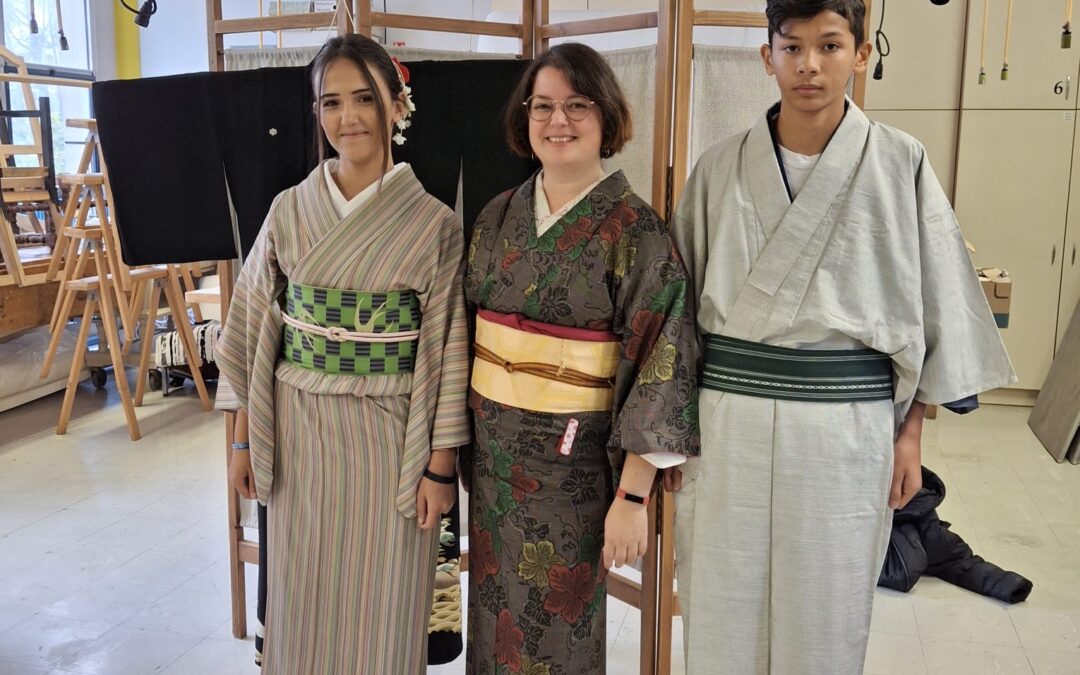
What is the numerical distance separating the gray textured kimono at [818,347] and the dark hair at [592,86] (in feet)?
0.61

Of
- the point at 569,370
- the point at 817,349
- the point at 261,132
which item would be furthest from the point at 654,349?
the point at 261,132

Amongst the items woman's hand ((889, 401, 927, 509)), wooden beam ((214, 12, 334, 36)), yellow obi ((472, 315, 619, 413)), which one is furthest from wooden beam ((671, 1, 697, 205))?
wooden beam ((214, 12, 334, 36))

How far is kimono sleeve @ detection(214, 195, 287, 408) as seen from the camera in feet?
5.80

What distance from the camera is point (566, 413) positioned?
1547 millimetres

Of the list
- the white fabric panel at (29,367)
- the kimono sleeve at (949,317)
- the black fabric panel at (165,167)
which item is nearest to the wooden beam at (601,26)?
the kimono sleeve at (949,317)

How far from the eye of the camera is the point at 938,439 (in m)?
4.36

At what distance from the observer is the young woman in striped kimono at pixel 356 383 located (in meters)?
1.68

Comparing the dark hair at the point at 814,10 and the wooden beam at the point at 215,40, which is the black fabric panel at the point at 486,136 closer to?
the wooden beam at the point at 215,40

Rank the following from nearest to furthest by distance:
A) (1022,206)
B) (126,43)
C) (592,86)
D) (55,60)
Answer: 1. (592,86)
2. (1022,206)
3. (55,60)
4. (126,43)

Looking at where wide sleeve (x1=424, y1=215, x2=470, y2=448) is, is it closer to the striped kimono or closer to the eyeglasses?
the striped kimono

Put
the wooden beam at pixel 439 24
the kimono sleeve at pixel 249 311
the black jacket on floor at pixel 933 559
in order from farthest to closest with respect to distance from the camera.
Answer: the black jacket on floor at pixel 933 559 → the wooden beam at pixel 439 24 → the kimono sleeve at pixel 249 311

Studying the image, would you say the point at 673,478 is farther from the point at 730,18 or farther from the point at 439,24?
the point at 439,24

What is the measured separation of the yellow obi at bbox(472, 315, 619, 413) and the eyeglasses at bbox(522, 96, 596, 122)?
0.36 metres

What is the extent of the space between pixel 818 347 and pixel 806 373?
46 mm
